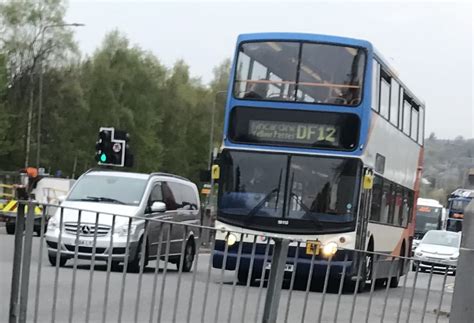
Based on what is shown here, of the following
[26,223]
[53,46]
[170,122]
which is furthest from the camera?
[170,122]

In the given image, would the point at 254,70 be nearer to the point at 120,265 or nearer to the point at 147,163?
the point at 120,265

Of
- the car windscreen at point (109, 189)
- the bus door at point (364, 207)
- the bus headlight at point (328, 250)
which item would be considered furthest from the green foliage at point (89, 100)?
the bus headlight at point (328, 250)

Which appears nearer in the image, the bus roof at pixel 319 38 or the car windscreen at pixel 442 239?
the bus roof at pixel 319 38

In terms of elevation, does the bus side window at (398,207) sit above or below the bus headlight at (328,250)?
below

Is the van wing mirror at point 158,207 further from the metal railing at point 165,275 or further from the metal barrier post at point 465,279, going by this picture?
the metal barrier post at point 465,279

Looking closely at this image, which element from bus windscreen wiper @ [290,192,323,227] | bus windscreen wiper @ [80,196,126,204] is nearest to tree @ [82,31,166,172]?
bus windscreen wiper @ [80,196,126,204]

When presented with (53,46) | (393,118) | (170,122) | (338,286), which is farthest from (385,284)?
(170,122)

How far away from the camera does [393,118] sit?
60.9 ft

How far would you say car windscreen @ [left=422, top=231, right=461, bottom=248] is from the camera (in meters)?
32.7

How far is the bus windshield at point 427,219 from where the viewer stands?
5962cm

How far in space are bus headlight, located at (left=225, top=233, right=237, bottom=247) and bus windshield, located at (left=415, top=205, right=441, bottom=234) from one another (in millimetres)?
53932

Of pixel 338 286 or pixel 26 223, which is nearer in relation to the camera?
pixel 26 223

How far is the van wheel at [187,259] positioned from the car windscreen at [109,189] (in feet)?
33.4

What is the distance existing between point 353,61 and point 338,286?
9.61m
